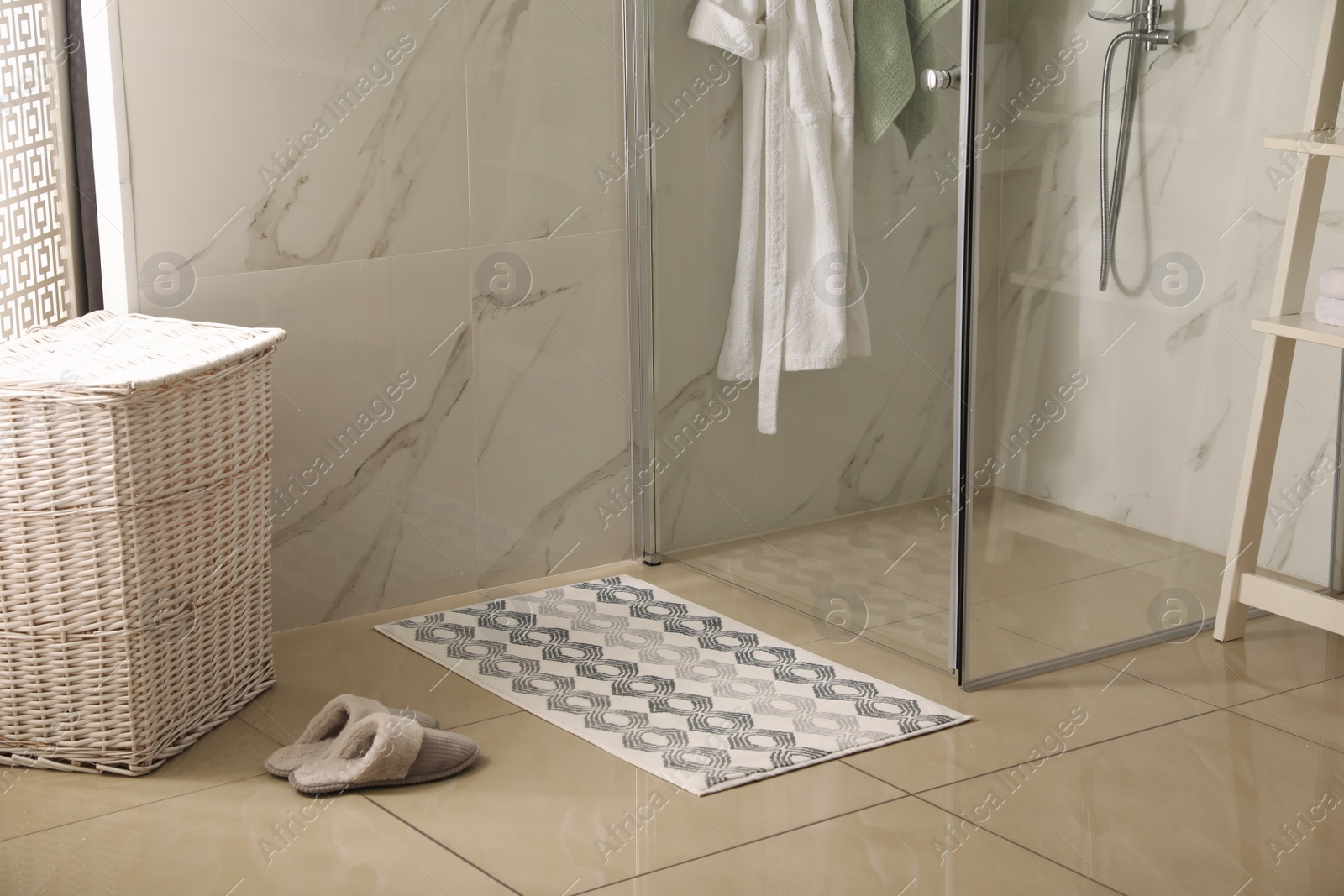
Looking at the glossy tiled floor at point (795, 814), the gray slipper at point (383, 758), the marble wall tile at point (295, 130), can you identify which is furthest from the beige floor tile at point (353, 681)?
the marble wall tile at point (295, 130)

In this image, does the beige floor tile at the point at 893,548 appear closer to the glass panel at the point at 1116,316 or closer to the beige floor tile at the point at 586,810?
the glass panel at the point at 1116,316

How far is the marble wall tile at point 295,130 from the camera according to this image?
2.20 meters

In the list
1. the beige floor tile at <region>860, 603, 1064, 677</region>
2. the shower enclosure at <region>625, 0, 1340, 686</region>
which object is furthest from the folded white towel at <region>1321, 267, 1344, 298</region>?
the beige floor tile at <region>860, 603, 1064, 677</region>

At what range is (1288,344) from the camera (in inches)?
90.0

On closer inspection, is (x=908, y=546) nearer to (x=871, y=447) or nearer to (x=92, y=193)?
(x=871, y=447)

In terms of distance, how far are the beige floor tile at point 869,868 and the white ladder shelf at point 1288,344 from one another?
2.90ft

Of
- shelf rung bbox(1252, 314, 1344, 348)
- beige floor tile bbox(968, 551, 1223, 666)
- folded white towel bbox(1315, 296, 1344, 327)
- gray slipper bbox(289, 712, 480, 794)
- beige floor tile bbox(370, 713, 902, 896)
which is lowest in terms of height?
beige floor tile bbox(370, 713, 902, 896)

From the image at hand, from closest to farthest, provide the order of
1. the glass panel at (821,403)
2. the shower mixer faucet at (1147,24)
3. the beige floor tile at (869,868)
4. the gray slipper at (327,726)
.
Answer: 1. the beige floor tile at (869,868)
2. the gray slipper at (327,726)
3. the shower mixer faucet at (1147,24)
4. the glass panel at (821,403)

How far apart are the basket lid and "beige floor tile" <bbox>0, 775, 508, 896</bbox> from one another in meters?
0.58

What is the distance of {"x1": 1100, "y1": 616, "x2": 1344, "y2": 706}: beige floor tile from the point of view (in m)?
2.21

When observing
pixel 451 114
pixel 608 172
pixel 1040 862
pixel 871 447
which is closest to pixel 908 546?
pixel 871 447

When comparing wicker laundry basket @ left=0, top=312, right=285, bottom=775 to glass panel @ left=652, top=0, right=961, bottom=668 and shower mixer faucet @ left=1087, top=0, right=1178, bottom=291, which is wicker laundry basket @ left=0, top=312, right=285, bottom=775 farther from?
shower mixer faucet @ left=1087, top=0, right=1178, bottom=291

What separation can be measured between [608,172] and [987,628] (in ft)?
3.83

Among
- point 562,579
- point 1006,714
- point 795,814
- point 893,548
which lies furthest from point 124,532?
point 1006,714
